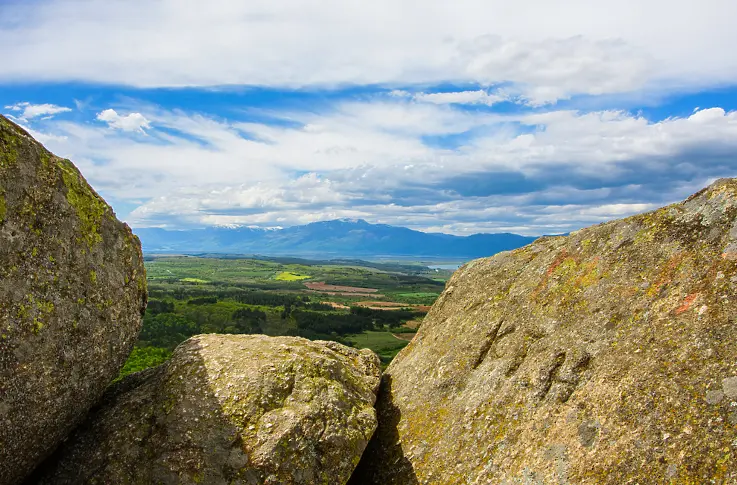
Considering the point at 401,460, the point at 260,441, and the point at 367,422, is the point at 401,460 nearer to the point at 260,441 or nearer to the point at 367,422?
the point at 367,422

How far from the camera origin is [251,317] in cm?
17175

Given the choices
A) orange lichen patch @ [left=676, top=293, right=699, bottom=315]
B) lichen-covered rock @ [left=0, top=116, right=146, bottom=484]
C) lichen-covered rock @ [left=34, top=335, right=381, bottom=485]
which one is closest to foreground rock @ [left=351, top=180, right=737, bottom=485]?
orange lichen patch @ [left=676, top=293, right=699, bottom=315]

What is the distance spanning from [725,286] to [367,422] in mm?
9034

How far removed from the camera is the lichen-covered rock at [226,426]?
11.4m

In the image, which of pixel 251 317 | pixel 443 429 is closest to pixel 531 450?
pixel 443 429

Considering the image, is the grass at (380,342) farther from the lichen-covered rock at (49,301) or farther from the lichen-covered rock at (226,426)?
the lichen-covered rock at (49,301)

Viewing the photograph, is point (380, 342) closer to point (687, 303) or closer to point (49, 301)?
point (687, 303)

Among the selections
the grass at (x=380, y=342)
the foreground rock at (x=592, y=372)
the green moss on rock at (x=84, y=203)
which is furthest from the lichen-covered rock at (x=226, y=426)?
the grass at (x=380, y=342)

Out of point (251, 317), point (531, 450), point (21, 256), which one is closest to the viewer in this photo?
point (21, 256)

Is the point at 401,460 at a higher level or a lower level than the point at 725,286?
lower

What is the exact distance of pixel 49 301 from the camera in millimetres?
10406

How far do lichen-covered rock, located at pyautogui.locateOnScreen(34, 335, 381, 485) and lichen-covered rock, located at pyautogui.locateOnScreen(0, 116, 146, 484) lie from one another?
110 cm

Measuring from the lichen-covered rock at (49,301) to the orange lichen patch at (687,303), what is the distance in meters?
13.4

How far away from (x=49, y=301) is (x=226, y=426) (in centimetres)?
493
